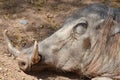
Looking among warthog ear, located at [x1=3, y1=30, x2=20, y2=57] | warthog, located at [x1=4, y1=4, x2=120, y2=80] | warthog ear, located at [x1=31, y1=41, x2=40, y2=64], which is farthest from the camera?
warthog ear, located at [x1=3, y1=30, x2=20, y2=57]

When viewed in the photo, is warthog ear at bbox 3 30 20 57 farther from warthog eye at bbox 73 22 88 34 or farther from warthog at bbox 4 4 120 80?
warthog eye at bbox 73 22 88 34

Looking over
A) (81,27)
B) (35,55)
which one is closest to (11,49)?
(35,55)

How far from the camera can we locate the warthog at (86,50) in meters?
4.48

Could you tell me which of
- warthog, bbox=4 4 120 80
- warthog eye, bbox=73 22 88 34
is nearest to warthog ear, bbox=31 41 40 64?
warthog, bbox=4 4 120 80

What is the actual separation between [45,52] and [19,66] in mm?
369

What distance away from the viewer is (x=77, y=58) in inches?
178

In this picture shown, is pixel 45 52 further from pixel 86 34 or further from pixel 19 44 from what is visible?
pixel 19 44

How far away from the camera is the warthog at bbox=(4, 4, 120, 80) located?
4480 mm

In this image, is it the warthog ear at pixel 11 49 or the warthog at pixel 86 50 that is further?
the warthog ear at pixel 11 49

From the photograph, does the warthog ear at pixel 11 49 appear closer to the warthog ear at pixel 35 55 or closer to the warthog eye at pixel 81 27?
the warthog ear at pixel 35 55

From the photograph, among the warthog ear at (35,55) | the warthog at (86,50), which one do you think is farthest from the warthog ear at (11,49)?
the warthog ear at (35,55)

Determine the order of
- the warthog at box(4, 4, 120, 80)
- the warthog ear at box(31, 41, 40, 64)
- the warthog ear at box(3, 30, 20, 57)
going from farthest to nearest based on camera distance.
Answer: the warthog ear at box(3, 30, 20, 57) < the warthog at box(4, 4, 120, 80) < the warthog ear at box(31, 41, 40, 64)

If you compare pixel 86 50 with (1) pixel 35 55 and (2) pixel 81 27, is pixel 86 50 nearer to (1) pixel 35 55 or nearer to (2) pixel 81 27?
(2) pixel 81 27

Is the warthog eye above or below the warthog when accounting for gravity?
above
